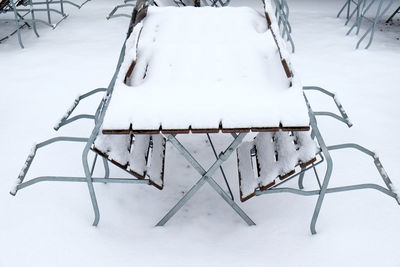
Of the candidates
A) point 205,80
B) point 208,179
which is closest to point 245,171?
point 208,179

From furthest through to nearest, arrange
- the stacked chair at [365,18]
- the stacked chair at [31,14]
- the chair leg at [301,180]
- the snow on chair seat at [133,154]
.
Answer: the stacked chair at [31,14] < the stacked chair at [365,18] < the chair leg at [301,180] < the snow on chair seat at [133,154]

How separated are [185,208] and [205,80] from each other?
94 centimetres

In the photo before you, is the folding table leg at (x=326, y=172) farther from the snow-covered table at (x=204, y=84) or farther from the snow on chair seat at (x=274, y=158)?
the snow-covered table at (x=204, y=84)

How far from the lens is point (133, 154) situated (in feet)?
8.45

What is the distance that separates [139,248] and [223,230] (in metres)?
0.52

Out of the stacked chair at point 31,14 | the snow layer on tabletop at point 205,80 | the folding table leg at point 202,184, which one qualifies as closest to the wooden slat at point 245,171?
the folding table leg at point 202,184

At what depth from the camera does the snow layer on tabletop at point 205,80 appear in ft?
6.86

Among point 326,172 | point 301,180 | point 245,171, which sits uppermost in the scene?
point 326,172

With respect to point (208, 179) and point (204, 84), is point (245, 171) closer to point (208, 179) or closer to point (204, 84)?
point (208, 179)

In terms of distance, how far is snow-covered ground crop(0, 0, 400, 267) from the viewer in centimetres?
243

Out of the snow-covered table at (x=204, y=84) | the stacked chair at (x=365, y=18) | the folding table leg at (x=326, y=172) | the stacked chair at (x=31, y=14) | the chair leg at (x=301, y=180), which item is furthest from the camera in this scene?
the stacked chair at (x=31, y=14)

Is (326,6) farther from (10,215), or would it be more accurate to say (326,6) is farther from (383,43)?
(10,215)

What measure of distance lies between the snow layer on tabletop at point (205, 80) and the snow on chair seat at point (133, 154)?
1.19 feet

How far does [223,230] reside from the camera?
8.73 ft
